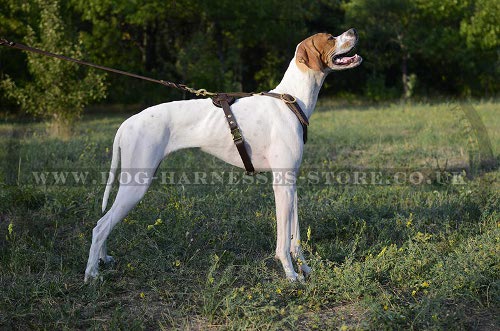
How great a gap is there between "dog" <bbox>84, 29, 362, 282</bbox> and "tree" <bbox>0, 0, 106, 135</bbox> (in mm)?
7908

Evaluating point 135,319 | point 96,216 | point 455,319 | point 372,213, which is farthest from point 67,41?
point 455,319

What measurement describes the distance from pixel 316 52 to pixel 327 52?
8cm

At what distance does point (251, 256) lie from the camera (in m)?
4.71

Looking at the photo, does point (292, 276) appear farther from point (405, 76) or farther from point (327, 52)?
point (405, 76)

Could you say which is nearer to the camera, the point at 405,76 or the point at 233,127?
the point at 233,127

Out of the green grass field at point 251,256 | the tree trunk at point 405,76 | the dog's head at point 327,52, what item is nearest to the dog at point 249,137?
the dog's head at point 327,52

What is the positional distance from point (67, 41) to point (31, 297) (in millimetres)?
8907

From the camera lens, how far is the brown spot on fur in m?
4.31

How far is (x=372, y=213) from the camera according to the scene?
565cm

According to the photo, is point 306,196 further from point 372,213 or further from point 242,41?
point 242,41

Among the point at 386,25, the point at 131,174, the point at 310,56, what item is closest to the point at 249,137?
the point at 310,56

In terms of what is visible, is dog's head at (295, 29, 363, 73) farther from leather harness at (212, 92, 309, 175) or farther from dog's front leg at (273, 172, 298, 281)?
dog's front leg at (273, 172, 298, 281)

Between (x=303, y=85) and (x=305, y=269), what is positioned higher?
(x=303, y=85)

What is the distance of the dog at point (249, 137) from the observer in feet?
13.5
